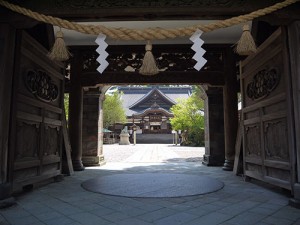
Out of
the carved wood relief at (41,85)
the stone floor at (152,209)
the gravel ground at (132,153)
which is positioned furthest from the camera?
the gravel ground at (132,153)

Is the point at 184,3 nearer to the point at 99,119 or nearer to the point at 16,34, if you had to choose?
the point at 16,34

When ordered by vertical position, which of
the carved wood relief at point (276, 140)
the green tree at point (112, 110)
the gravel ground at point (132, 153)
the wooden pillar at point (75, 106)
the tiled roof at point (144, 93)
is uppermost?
the tiled roof at point (144, 93)

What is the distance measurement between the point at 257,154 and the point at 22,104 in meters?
4.55

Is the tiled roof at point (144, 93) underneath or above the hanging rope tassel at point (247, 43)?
above

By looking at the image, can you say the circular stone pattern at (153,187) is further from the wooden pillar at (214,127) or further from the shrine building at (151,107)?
the shrine building at (151,107)

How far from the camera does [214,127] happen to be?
9.07 m

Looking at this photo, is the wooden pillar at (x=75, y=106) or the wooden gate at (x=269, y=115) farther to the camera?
the wooden pillar at (x=75, y=106)

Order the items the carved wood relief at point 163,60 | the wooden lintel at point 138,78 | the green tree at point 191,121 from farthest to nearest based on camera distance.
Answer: the green tree at point 191,121 < the carved wood relief at point 163,60 < the wooden lintel at point 138,78

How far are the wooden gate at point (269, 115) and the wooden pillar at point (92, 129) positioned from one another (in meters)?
5.35

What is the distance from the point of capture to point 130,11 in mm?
3613

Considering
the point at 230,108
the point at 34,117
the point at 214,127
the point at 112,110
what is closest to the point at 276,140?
the point at 230,108

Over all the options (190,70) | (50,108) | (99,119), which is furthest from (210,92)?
(50,108)

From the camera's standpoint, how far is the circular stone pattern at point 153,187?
4165 mm

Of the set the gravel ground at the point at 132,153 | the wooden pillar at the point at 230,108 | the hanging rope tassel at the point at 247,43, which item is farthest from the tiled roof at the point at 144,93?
the hanging rope tassel at the point at 247,43
